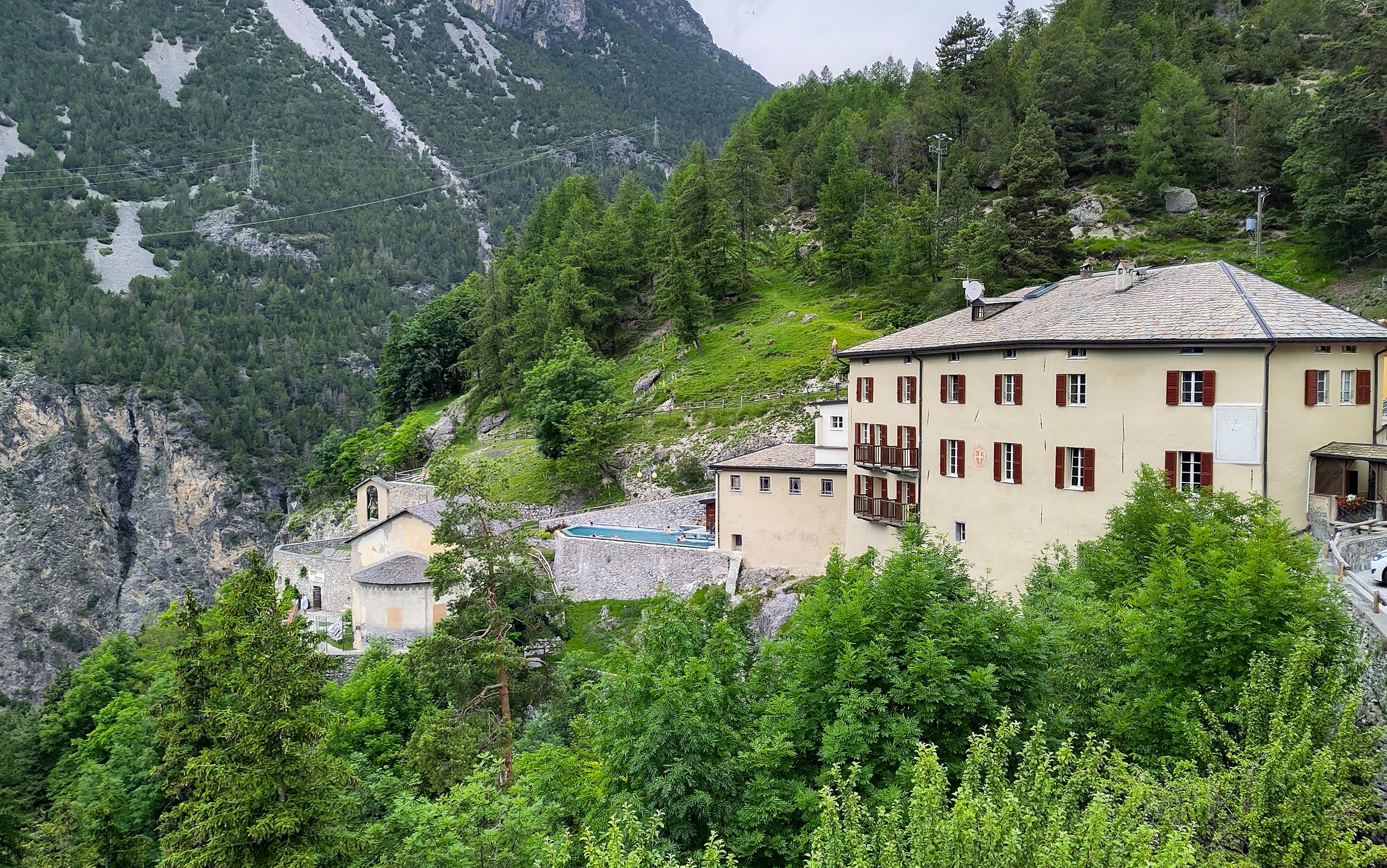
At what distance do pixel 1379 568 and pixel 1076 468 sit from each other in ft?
36.9

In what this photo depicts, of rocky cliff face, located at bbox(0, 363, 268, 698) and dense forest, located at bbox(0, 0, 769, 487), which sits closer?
rocky cliff face, located at bbox(0, 363, 268, 698)

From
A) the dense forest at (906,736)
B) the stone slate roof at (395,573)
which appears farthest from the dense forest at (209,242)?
the dense forest at (906,736)

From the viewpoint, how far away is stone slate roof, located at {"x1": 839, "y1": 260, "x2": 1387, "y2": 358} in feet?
81.8

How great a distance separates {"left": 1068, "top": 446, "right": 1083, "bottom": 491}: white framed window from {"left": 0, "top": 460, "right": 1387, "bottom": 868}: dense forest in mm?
3318

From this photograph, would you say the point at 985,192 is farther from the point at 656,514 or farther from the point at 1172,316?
the point at 1172,316


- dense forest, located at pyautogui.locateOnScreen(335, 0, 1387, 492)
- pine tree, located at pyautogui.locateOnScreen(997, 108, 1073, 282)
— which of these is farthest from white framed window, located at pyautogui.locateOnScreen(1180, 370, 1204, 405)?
pine tree, located at pyautogui.locateOnScreen(997, 108, 1073, 282)

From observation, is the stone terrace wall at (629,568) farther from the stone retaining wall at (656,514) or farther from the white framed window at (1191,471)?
the white framed window at (1191,471)

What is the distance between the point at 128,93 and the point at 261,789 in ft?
758

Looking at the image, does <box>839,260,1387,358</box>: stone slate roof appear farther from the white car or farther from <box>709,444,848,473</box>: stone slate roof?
<box>709,444,848,473</box>: stone slate roof

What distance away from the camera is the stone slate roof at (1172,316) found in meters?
24.9

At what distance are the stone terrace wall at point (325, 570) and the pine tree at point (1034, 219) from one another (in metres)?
52.9

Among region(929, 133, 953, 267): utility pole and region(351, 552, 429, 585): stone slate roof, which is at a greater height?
region(929, 133, 953, 267): utility pole

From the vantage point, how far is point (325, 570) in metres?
53.9

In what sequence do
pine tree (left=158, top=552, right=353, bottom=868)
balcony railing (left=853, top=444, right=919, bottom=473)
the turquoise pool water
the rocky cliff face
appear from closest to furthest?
pine tree (left=158, top=552, right=353, bottom=868)
balcony railing (left=853, top=444, right=919, bottom=473)
the turquoise pool water
the rocky cliff face
